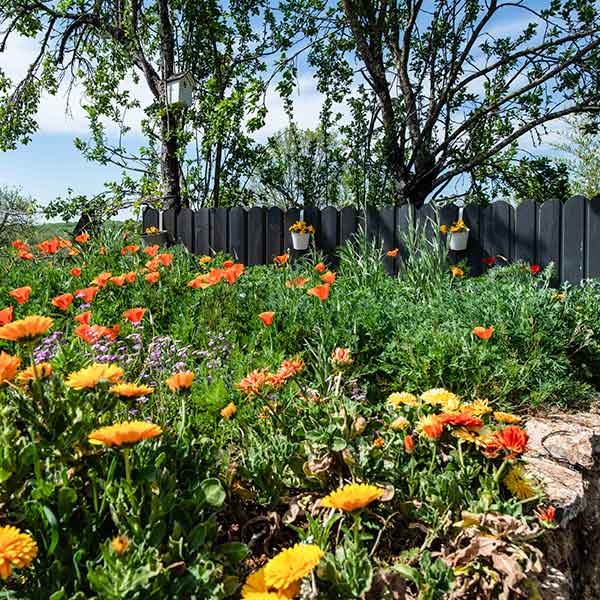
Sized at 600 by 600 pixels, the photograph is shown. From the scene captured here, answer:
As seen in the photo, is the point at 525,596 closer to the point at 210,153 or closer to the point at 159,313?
the point at 159,313

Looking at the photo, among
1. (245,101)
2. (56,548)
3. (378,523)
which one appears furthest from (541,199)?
(56,548)

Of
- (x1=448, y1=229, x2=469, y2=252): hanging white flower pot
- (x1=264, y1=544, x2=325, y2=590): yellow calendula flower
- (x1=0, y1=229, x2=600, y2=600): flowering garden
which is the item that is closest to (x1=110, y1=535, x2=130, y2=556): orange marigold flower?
(x1=0, y1=229, x2=600, y2=600): flowering garden

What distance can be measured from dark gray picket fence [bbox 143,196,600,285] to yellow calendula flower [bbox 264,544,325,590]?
18.0ft

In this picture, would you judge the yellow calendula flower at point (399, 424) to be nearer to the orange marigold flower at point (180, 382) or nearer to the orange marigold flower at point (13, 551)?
the orange marigold flower at point (180, 382)

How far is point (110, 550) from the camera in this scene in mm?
1028

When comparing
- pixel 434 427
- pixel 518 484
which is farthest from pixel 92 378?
pixel 518 484

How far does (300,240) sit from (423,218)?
1.49 m

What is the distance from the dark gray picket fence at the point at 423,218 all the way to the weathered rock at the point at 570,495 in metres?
4.15

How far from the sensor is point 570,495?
173 centimetres

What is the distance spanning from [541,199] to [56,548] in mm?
9182

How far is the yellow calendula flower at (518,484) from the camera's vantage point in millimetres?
1464

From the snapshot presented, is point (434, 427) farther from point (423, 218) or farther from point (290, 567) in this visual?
point (423, 218)

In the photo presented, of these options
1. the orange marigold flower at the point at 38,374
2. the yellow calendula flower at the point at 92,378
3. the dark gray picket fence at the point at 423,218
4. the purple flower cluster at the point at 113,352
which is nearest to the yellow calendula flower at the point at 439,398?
the yellow calendula flower at the point at 92,378

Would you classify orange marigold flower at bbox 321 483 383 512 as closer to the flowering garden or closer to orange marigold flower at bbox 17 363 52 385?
the flowering garden
